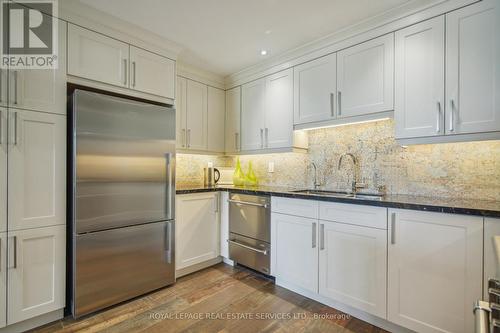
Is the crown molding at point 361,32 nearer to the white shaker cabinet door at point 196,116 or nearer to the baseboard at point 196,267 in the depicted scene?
the white shaker cabinet door at point 196,116

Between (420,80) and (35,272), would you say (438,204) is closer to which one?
(420,80)

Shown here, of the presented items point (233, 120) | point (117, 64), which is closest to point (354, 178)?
point (233, 120)

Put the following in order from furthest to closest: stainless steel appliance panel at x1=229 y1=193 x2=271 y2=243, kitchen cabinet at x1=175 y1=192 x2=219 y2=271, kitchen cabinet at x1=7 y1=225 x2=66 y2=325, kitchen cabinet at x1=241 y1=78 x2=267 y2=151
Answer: kitchen cabinet at x1=241 y1=78 x2=267 y2=151, kitchen cabinet at x1=175 y1=192 x2=219 y2=271, stainless steel appliance panel at x1=229 y1=193 x2=271 y2=243, kitchen cabinet at x1=7 y1=225 x2=66 y2=325

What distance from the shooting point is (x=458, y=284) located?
1493 millimetres

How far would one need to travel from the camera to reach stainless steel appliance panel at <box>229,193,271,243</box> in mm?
2572

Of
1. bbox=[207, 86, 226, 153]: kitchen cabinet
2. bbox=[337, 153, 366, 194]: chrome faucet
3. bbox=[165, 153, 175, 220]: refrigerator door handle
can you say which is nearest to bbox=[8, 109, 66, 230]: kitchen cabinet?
bbox=[165, 153, 175, 220]: refrigerator door handle

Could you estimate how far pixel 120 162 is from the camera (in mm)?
2127

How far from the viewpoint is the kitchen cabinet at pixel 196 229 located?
2.69 meters

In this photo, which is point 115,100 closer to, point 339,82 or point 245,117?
point 245,117

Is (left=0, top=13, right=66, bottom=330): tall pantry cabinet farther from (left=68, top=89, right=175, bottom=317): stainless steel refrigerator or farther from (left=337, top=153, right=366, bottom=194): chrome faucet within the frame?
(left=337, top=153, right=366, bottom=194): chrome faucet

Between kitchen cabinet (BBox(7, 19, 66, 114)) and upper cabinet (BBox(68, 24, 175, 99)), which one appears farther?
upper cabinet (BBox(68, 24, 175, 99))

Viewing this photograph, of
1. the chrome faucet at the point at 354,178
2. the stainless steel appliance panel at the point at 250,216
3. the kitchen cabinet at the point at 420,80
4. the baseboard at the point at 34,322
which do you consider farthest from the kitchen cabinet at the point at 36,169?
the kitchen cabinet at the point at 420,80

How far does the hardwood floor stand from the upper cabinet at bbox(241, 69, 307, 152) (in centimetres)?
156

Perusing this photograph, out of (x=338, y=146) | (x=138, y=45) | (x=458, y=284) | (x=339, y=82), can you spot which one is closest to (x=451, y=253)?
(x=458, y=284)
